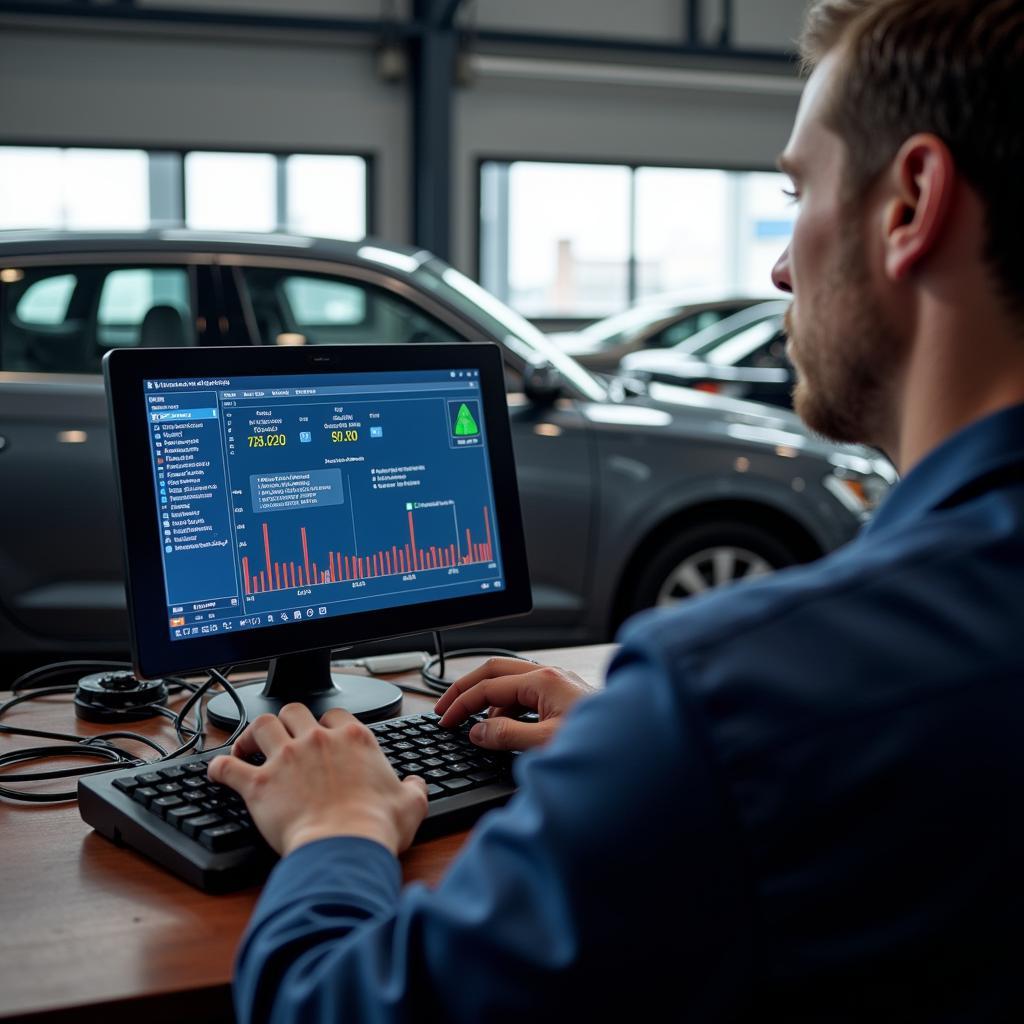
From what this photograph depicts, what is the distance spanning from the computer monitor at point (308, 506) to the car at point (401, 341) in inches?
86.2

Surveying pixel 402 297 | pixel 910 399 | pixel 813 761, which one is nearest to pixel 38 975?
pixel 813 761

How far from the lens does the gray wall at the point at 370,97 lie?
993 cm

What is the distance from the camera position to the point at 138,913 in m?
1.15

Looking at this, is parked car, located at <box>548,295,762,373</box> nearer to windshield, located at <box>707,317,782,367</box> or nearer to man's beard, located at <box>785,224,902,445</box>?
windshield, located at <box>707,317,782,367</box>

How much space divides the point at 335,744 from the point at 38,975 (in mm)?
337

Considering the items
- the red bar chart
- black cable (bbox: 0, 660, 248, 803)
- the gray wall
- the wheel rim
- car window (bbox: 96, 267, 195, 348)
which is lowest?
the wheel rim

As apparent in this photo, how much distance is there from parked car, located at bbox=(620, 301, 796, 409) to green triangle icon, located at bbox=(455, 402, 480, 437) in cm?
503

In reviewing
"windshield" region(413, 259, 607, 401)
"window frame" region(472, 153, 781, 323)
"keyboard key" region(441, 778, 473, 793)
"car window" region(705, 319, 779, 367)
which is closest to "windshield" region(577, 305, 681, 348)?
"car window" region(705, 319, 779, 367)

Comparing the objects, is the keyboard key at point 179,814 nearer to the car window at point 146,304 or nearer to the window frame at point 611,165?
the car window at point 146,304

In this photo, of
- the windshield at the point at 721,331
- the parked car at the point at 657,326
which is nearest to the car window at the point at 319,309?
the windshield at the point at 721,331

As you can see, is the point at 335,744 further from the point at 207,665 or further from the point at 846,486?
the point at 846,486

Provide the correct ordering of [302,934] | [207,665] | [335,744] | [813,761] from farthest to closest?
[207,665]
[335,744]
[302,934]
[813,761]

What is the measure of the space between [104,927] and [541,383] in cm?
302

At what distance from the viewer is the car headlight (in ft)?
14.0
